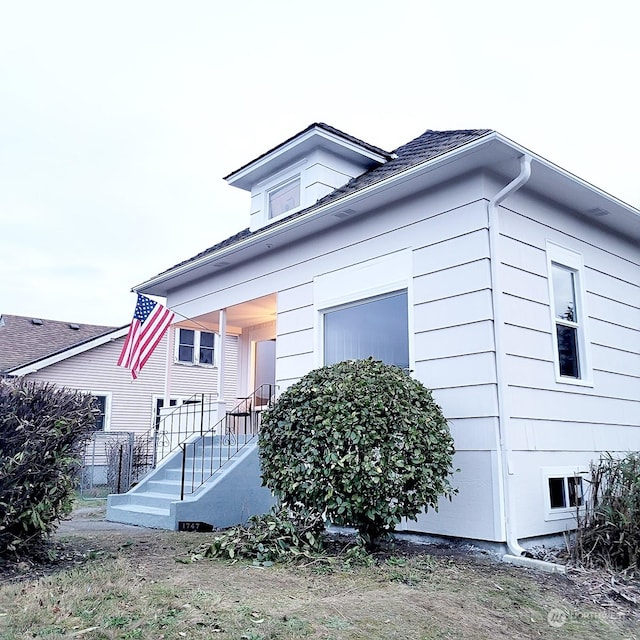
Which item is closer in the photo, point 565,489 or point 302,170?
point 565,489

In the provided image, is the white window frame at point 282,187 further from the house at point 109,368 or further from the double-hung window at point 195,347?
the double-hung window at point 195,347

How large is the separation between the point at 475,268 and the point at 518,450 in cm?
186

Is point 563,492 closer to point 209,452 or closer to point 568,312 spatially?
point 568,312

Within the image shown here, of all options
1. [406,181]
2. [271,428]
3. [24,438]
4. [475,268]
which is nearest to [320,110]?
[406,181]

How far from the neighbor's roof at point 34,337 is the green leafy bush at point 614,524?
1685 centimetres

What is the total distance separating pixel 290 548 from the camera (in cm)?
529

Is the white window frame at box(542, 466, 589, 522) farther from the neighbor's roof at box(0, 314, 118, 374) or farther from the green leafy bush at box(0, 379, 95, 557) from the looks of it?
the neighbor's roof at box(0, 314, 118, 374)

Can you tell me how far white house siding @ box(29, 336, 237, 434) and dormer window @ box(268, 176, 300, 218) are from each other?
940 cm

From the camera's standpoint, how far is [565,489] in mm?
6441

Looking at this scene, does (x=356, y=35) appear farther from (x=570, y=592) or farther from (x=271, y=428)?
(x=570, y=592)

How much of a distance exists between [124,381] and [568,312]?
16.2 meters

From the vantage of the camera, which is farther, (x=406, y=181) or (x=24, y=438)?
(x=406, y=181)

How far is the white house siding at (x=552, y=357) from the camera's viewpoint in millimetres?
6047

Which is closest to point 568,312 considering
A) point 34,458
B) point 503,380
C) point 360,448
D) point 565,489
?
point 503,380
